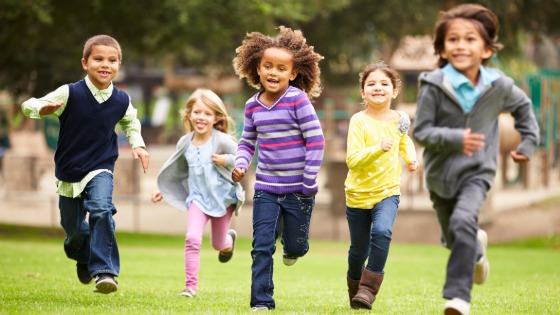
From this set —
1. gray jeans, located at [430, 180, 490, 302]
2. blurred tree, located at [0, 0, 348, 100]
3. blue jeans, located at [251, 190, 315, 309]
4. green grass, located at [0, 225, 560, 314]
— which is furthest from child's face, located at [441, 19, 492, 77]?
blurred tree, located at [0, 0, 348, 100]

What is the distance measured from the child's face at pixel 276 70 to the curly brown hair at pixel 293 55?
0.21 feet

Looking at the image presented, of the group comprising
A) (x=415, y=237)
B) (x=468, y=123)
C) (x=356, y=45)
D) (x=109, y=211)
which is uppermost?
(x=356, y=45)

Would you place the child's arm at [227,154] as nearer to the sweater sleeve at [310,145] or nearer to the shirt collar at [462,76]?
the sweater sleeve at [310,145]

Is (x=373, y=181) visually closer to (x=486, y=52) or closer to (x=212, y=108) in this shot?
(x=486, y=52)

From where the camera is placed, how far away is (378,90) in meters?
8.36

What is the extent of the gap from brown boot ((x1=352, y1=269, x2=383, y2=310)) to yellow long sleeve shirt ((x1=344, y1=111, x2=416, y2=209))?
526mm

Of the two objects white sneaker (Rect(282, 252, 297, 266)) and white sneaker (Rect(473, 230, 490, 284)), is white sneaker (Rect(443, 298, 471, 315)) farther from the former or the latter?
white sneaker (Rect(282, 252, 297, 266))

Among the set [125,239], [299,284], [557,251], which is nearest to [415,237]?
[557,251]

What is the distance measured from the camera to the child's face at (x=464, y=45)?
22.5ft

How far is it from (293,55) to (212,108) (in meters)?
1.63

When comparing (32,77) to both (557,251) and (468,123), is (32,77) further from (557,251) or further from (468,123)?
(468,123)

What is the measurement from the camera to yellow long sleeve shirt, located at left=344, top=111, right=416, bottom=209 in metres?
8.20

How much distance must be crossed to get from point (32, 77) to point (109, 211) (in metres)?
14.9

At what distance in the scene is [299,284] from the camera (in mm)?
12375
